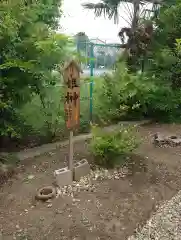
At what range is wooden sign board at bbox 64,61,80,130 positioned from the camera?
10.9 ft

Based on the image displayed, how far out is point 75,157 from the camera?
170 inches

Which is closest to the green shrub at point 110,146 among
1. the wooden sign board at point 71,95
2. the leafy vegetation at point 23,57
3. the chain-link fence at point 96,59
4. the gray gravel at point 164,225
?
the wooden sign board at point 71,95

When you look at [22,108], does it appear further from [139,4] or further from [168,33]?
[139,4]

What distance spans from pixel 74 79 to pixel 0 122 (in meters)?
1.45

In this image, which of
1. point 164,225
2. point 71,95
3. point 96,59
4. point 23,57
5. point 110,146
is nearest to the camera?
point 164,225

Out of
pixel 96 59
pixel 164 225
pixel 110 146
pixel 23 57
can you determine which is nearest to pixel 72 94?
pixel 110 146

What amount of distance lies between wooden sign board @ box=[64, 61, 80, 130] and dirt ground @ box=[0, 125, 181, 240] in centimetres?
80

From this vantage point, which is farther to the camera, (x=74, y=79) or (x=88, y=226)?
(x=74, y=79)

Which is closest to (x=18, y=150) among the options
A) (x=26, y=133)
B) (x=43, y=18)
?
(x=26, y=133)

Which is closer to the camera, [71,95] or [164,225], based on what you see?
[164,225]

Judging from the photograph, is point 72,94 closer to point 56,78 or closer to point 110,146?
A: point 110,146

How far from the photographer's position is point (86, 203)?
3162 millimetres

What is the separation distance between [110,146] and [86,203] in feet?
2.69

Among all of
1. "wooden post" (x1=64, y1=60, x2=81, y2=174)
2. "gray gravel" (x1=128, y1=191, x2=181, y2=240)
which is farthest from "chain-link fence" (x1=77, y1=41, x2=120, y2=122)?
"gray gravel" (x1=128, y1=191, x2=181, y2=240)
